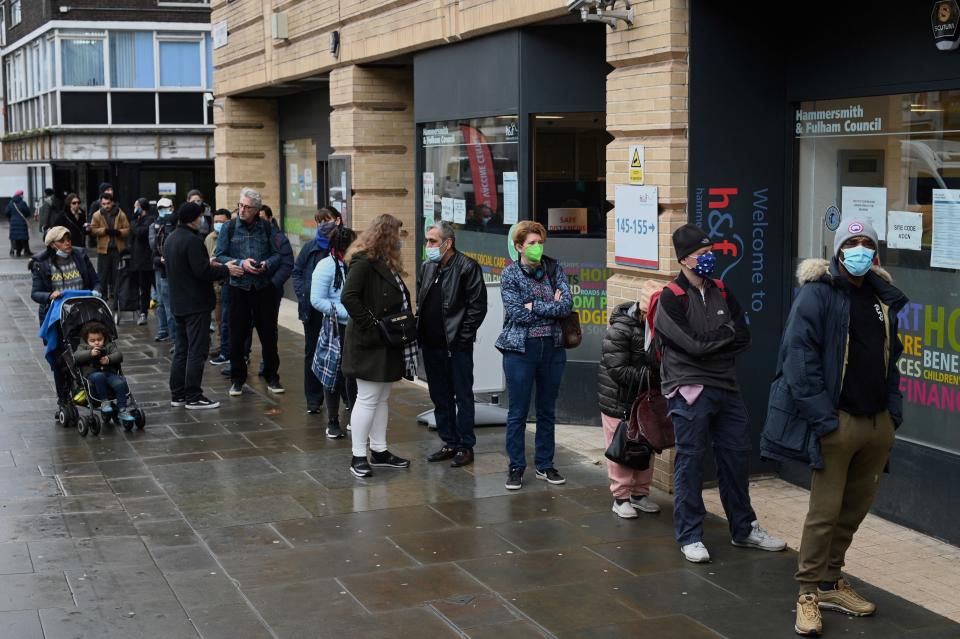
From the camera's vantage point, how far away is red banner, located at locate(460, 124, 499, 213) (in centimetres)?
1184

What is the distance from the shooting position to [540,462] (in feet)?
29.0

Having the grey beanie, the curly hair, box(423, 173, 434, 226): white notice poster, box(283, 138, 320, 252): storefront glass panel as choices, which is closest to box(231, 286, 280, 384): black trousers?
box(423, 173, 434, 226): white notice poster

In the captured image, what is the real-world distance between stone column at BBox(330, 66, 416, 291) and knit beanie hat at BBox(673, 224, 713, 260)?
332 inches

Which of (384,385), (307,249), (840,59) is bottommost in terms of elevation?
(384,385)

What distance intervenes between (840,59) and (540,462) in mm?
3406

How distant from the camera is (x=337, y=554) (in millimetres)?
7176

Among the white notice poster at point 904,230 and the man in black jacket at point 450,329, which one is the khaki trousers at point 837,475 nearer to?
the white notice poster at point 904,230

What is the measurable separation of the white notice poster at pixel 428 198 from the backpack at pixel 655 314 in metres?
6.16

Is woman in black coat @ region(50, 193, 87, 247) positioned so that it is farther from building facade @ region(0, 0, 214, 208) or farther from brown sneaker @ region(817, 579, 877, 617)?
brown sneaker @ region(817, 579, 877, 617)

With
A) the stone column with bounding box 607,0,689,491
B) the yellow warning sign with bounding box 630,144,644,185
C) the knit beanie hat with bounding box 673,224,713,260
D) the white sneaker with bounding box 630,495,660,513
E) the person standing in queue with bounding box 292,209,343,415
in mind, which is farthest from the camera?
the person standing in queue with bounding box 292,209,343,415

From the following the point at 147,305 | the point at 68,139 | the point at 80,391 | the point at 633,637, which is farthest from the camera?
the point at 68,139

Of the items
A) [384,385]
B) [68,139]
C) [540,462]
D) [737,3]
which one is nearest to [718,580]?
[540,462]

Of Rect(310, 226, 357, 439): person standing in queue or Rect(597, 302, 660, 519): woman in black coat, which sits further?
Rect(310, 226, 357, 439): person standing in queue

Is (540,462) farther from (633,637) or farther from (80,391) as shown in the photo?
(80,391)
